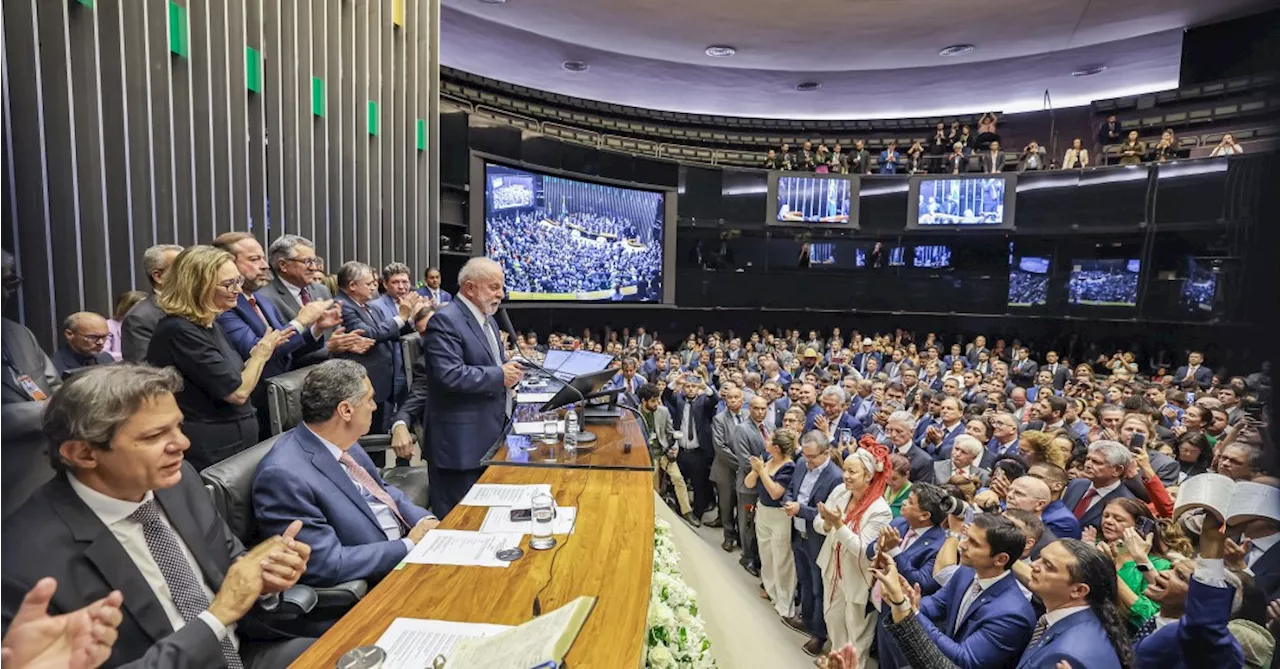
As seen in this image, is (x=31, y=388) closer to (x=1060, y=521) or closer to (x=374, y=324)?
(x=374, y=324)

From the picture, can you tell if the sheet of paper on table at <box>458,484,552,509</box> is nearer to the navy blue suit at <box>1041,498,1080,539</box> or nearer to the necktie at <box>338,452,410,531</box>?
the necktie at <box>338,452,410,531</box>

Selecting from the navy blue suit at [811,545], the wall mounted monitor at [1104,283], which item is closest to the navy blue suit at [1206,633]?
the navy blue suit at [811,545]

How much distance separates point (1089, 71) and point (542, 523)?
57.4ft

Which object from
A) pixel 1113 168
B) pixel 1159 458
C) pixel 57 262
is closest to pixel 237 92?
pixel 57 262

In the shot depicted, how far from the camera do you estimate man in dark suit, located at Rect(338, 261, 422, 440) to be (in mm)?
3604

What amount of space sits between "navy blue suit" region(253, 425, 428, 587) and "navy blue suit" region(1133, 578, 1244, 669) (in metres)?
1.98

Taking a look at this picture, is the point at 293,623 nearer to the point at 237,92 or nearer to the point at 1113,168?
the point at 237,92

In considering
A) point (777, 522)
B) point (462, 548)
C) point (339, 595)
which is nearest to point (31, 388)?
point (339, 595)


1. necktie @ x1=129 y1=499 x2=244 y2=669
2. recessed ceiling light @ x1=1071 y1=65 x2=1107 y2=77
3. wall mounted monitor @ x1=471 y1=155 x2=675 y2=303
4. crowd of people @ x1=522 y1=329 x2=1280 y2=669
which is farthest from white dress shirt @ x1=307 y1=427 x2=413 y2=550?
recessed ceiling light @ x1=1071 y1=65 x2=1107 y2=77

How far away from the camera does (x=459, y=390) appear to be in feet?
9.32

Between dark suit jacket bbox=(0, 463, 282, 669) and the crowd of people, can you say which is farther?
dark suit jacket bbox=(0, 463, 282, 669)

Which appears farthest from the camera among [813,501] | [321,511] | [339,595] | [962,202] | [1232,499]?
[962,202]

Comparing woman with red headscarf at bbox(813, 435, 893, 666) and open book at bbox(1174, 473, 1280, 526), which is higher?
open book at bbox(1174, 473, 1280, 526)

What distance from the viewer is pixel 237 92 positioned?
4.57m
